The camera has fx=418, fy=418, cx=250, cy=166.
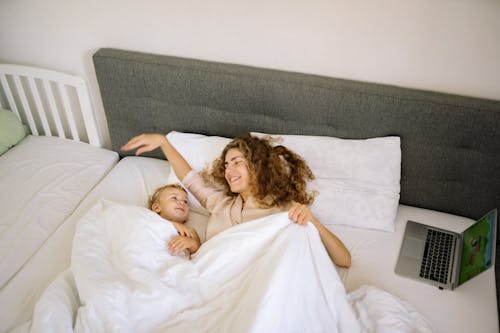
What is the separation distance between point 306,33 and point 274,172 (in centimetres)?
57

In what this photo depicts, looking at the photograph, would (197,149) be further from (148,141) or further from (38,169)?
(38,169)

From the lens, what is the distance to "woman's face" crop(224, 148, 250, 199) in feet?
5.12

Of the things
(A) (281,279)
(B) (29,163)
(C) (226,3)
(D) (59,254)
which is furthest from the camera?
(B) (29,163)

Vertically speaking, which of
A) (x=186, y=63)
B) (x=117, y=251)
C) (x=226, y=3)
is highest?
(x=226, y=3)

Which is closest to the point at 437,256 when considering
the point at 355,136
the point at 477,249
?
the point at 477,249

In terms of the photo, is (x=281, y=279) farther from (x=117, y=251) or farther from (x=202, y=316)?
(x=117, y=251)

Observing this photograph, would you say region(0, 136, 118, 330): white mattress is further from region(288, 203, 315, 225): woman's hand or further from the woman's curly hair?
region(288, 203, 315, 225): woman's hand

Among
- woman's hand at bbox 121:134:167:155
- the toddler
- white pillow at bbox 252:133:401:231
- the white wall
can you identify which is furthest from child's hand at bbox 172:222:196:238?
the white wall

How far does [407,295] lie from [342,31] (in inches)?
39.2

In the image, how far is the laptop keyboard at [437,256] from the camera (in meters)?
1.49

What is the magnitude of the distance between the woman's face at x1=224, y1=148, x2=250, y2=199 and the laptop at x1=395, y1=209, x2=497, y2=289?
64 cm

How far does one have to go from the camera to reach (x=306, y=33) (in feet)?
5.46

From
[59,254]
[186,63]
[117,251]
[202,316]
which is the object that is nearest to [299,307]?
[202,316]

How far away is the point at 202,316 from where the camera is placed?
1.26 m
